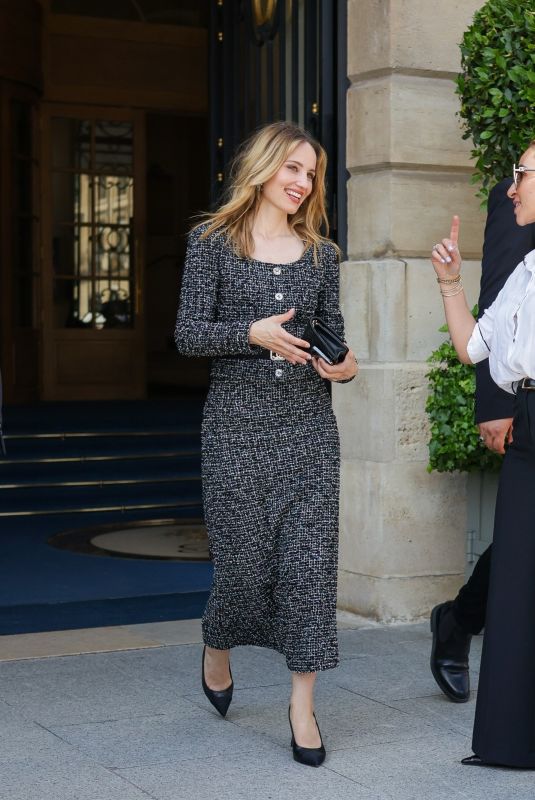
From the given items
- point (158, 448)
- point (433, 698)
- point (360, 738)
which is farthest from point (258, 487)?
point (158, 448)

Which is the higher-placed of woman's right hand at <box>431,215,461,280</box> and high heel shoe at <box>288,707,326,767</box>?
woman's right hand at <box>431,215,461,280</box>

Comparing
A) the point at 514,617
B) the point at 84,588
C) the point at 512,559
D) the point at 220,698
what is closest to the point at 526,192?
the point at 512,559

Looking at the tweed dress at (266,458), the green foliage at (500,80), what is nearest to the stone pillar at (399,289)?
the green foliage at (500,80)

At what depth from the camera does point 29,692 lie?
15.3 ft

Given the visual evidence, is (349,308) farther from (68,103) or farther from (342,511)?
(68,103)

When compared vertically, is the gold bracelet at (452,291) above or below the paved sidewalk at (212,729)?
above

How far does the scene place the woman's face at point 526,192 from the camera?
3.64m

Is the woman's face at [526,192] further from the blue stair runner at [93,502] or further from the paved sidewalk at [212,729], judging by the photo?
the blue stair runner at [93,502]

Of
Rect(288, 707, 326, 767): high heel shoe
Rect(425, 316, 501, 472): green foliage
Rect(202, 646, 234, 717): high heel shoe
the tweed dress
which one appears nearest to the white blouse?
the tweed dress

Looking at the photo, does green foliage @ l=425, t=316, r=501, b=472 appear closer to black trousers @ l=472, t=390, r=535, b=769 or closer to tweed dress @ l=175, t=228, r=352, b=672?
tweed dress @ l=175, t=228, r=352, b=672

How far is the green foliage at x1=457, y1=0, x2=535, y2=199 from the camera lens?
525cm

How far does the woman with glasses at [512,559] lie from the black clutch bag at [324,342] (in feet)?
1.15

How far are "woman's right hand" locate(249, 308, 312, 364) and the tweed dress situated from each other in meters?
0.14

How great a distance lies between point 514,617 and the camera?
3760 millimetres
